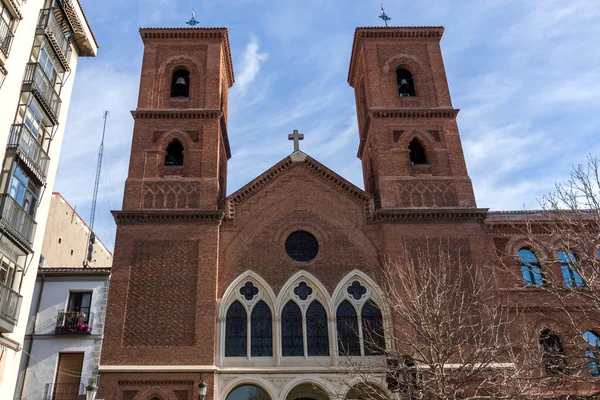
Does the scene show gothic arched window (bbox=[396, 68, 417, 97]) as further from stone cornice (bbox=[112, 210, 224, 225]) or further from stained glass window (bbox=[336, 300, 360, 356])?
stained glass window (bbox=[336, 300, 360, 356])

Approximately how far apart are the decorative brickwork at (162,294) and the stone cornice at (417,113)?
11393 millimetres

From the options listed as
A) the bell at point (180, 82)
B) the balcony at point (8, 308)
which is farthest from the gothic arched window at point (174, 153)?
the balcony at point (8, 308)

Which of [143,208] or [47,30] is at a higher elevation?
[47,30]

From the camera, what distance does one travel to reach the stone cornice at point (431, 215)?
24719 mm

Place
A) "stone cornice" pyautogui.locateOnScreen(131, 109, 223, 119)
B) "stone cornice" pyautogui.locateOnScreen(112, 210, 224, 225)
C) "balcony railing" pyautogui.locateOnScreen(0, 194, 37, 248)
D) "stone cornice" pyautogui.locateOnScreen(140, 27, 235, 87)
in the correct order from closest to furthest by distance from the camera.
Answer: "balcony railing" pyautogui.locateOnScreen(0, 194, 37, 248)
"stone cornice" pyautogui.locateOnScreen(112, 210, 224, 225)
"stone cornice" pyautogui.locateOnScreen(131, 109, 223, 119)
"stone cornice" pyautogui.locateOnScreen(140, 27, 235, 87)

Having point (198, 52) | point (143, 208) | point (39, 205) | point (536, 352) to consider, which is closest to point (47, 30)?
point (39, 205)

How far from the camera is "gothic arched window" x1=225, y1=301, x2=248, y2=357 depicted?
22.3m

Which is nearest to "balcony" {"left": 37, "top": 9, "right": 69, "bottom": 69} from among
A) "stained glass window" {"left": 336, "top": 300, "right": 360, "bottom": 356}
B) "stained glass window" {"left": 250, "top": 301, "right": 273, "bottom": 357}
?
"stained glass window" {"left": 250, "top": 301, "right": 273, "bottom": 357}

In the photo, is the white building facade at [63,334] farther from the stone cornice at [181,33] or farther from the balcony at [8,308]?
the stone cornice at [181,33]

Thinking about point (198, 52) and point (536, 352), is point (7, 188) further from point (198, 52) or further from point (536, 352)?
point (536, 352)

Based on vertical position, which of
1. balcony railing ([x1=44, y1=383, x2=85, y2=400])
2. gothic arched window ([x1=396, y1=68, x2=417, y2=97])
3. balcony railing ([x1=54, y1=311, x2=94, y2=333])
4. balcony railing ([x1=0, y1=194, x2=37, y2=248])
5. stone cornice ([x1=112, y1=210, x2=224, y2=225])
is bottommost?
balcony railing ([x1=44, y1=383, x2=85, y2=400])

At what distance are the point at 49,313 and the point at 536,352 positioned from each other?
1849 centimetres

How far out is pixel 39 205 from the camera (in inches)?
774

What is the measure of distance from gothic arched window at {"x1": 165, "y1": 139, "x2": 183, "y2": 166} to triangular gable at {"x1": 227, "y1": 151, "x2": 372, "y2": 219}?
4.00 metres
